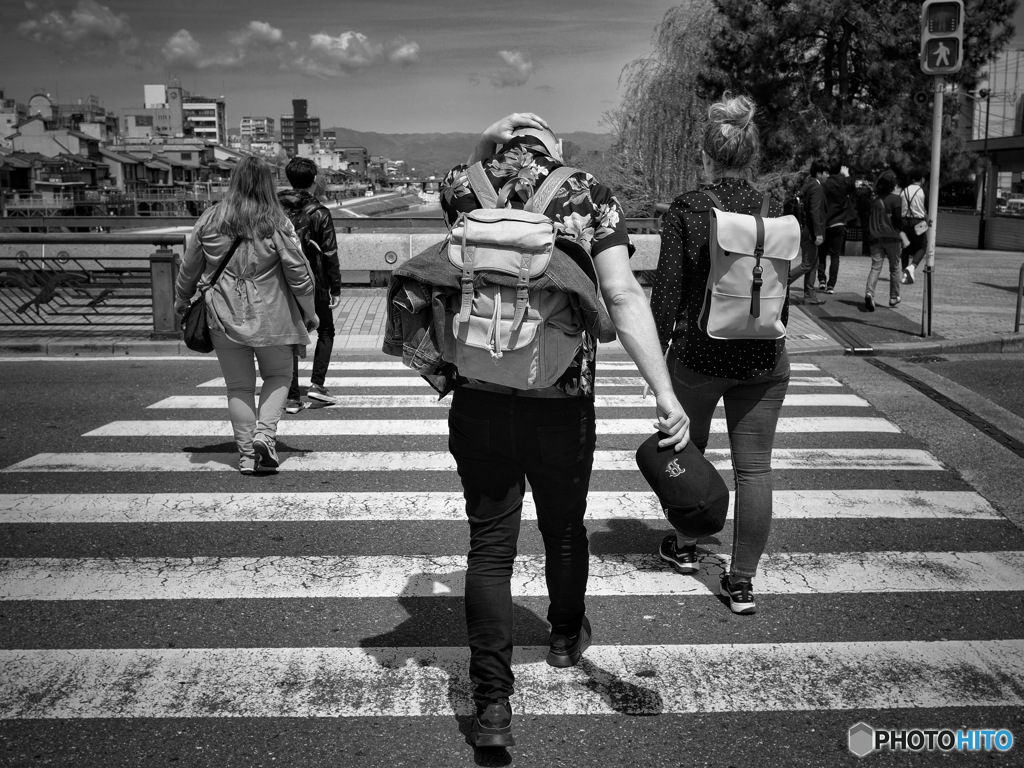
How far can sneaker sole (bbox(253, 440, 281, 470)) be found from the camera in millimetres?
6508

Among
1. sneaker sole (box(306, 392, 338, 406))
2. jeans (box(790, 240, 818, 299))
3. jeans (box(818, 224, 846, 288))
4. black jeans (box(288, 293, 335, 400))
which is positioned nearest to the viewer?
black jeans (box(288, 293, 335, 400))

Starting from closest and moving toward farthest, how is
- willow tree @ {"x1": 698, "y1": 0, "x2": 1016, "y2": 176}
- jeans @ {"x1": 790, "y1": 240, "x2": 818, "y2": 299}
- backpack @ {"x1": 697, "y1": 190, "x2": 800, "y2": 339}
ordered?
backpack @ {"x1": 697, "y1": 190, "x2": 800, "y2": 339}
jeans @ {"x1": 790, "y1": 240, "x2": 818, "y2": 299}
willow tree @ {"x1": 698, "y1": 0, "x2": 1016, "y2": 176}

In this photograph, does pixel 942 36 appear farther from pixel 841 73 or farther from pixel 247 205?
pixel 841 73

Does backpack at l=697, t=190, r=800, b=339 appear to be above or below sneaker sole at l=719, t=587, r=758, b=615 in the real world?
above

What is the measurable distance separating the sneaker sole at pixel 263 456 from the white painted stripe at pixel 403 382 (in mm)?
2977

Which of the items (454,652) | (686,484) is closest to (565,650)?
(454,652)

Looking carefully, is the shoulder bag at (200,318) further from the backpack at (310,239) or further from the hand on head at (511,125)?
the hand on head at (511,125)

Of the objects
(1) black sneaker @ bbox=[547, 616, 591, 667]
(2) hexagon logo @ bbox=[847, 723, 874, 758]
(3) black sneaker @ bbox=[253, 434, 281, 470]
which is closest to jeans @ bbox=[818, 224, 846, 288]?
(3) black sneaker @ bbox=[253, 434, 281, 470]

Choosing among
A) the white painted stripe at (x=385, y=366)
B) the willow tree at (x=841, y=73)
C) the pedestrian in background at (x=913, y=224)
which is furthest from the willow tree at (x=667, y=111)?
the white painted stripe at (x=385, y=366)

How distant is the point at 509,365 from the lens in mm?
3105

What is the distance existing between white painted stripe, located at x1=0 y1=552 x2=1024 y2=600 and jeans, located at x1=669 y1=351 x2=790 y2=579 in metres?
0.43

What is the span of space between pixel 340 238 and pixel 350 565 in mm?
11222

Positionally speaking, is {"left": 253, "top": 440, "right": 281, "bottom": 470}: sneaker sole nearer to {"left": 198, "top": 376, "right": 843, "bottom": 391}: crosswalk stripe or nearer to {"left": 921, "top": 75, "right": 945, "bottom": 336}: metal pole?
{"left": 198, "top": 376, "right": 843, "bottom": 391}: crosswalk stripe

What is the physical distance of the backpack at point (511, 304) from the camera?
10.0ft
